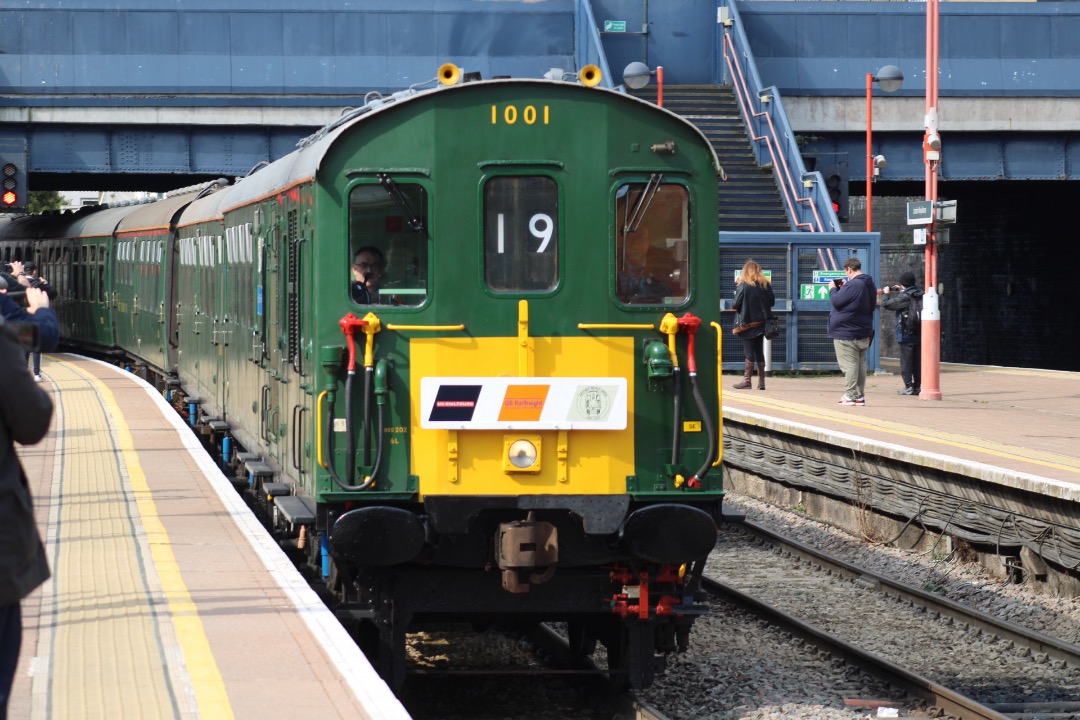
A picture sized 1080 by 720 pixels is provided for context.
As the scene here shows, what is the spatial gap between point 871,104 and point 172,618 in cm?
2509

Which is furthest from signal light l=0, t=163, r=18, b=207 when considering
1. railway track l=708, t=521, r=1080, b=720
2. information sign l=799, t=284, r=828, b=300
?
railway track l=708, t=521, r=1080, b=720

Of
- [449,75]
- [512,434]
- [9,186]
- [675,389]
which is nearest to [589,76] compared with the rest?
[449,75]

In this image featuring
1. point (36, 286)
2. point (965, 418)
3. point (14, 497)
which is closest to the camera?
point (14, 497)

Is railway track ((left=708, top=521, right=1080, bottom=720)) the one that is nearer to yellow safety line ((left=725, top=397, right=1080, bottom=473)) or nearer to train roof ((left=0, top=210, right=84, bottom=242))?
yellow safety line ((left=725, top=397, right=1080, bottom=473))

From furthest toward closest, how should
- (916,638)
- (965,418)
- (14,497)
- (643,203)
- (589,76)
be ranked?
(965,418)
(916,638)
(589,76)
(643,203)
(14,497)

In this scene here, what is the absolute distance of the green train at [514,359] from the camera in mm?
8422

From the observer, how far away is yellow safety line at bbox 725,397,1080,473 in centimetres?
1309

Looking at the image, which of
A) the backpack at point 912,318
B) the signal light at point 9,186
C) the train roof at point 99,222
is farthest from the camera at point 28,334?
the signal light at point 9,186

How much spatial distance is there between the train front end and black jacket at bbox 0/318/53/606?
3699 millimetres

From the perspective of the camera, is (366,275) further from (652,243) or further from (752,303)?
(752,303)

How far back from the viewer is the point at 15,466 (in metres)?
4.65

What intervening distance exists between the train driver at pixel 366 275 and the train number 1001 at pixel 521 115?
37.7 inches

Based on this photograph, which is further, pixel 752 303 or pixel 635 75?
pixel 635 75

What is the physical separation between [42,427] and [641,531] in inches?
170
